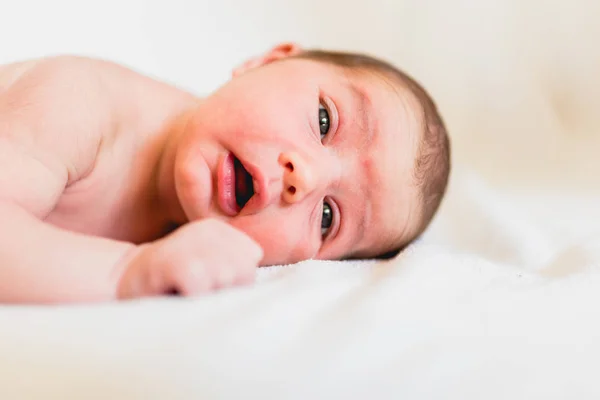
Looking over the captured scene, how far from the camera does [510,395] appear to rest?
21.8 inches

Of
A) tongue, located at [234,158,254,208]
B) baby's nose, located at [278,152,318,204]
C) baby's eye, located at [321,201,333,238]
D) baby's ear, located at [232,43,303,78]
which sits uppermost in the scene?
baby's ear, located at [232,43,303,78]

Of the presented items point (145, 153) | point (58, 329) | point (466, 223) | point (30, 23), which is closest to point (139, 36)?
point (30, 23)

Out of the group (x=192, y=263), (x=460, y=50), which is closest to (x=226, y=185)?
(x=192, y=263)

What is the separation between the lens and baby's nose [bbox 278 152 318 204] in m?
0.95

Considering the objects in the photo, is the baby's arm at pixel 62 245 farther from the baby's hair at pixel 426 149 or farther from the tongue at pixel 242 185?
the baby's hair at pixel 426 149

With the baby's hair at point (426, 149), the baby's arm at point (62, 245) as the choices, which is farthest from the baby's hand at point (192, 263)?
the baby's hair at point (426, 149)

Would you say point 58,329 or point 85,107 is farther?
point 85,107

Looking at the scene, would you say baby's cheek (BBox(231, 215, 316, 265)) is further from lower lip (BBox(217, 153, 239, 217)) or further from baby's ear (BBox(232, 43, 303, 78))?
baby's ear (BBox(232, 43, 303, 78))

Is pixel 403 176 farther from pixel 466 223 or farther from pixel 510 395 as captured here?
pixel 510 395

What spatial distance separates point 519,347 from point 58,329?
1.25 ft

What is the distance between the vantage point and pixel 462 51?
1965 millimetres

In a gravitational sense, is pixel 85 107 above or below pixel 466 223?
above

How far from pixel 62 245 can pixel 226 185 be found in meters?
0.31

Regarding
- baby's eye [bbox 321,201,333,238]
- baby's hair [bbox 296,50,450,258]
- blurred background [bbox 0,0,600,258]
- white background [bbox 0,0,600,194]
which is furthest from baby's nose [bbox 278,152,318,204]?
white background [bbox 0,0,600,194]
